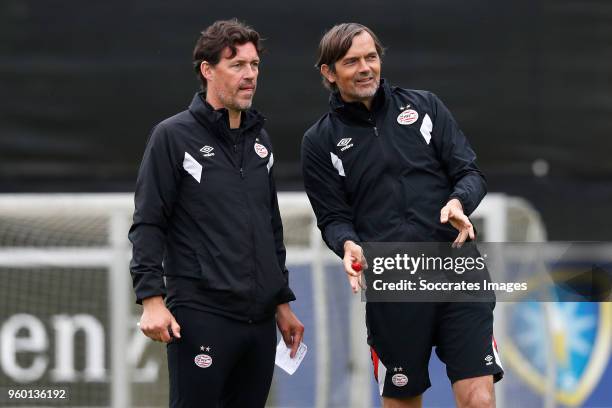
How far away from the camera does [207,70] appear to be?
3.19 metres

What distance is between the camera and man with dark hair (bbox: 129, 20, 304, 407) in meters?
3.06

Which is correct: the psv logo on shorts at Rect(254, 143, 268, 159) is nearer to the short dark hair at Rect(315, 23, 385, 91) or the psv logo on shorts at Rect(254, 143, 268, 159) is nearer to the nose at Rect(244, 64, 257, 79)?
the nose at Rect(244, 64, 257, 79)

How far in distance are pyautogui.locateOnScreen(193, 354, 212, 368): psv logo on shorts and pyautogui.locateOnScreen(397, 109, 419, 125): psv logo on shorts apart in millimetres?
949

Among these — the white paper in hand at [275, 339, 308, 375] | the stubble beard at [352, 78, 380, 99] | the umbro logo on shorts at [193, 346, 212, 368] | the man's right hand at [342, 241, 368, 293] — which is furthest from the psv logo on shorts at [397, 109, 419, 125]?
the umbro logo on shorts at [193, 346, 212, 368]

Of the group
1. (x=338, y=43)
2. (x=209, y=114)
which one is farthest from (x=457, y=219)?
(x=209, y=114)

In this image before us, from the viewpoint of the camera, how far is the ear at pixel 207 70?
10.4 ft

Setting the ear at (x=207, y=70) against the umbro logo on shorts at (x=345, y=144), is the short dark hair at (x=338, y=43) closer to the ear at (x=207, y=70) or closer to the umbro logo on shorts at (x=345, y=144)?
the umbro logo on shorts at (x=345, y=144)

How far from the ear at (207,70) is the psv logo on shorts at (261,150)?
9.8 inches

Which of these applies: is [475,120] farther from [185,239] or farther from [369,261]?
[185,239]

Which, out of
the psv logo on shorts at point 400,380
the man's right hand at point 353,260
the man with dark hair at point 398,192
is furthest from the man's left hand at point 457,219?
the psv logo on shorts at point 400,380

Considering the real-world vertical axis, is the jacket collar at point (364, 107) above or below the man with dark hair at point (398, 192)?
above

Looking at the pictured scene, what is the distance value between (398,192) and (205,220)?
614 millimetres

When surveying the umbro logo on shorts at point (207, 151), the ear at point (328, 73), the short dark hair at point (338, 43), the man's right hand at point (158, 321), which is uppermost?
the short dark hair at point (338, 43)

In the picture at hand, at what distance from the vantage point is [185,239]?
3.10m
